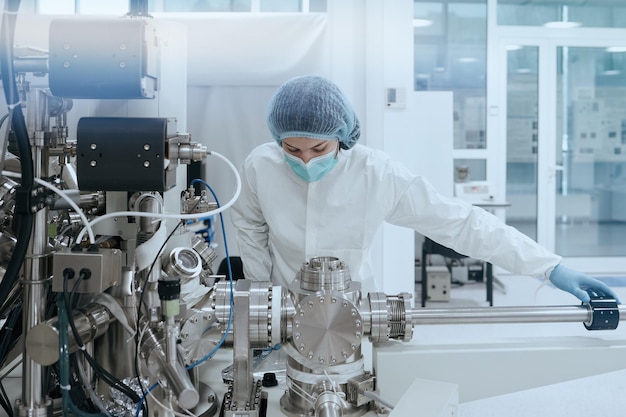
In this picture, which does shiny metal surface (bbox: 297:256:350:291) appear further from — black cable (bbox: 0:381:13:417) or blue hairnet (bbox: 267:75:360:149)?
blue hairnet (bbox: 267:75:360:149)

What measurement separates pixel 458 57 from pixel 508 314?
430 cm

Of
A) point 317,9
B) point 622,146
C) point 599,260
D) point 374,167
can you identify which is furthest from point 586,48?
point 374,167

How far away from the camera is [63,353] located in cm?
66

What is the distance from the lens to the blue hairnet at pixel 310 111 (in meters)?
1.32

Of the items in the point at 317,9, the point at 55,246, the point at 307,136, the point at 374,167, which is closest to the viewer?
the point at 55,246

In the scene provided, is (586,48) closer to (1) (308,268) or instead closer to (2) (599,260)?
(2) (599,260)

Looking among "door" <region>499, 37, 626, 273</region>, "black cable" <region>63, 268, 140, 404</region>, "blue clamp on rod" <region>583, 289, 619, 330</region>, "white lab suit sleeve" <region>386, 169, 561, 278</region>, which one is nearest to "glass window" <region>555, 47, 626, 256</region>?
"door" <region>499, 37, 626, 273</region>

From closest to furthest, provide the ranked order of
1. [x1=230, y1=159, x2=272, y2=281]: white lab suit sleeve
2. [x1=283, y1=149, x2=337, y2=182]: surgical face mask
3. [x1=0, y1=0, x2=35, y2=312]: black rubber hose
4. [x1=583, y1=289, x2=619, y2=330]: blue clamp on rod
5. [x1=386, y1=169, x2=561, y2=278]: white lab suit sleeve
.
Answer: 1. [x1=0, y1=0, x2=35, y2=312]: black rubber hose
2. [x1=583, y1=289, x2=619, y2=330]: blue clamp on rod
3. [x1=386, y1=169, x2=561, y2=278]: white lab suit sleeve
4. [x1=283, y1=149, x2=337, y2=182]: surgical face mask
5. [x1=230, y1=159, x2=272, y2=281]: white lab suit sleeve

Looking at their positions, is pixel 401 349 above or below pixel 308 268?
below

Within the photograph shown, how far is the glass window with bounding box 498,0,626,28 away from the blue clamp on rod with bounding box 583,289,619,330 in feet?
14.3

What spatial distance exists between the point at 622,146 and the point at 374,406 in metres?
4.95

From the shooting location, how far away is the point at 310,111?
131 centimetres

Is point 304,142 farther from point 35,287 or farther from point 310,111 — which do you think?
point 35,287

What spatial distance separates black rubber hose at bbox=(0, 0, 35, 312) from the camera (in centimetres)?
65
